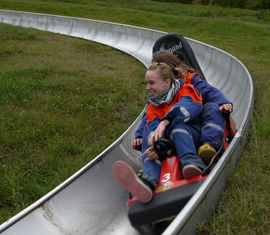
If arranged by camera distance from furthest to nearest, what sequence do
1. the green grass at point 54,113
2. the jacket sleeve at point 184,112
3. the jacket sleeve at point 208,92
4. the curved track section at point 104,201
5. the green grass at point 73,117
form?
the green grass at point 54,113 < the jacket sleeve at point 208,92 < the jacket sleeve at point 184,112 < the green grass at point 73,117 < the curved track section at point 104,201

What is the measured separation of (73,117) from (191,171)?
3.04m

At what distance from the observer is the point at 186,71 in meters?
3.64

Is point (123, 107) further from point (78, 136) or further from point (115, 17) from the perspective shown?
point (115, 17)

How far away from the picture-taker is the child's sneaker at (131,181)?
221 cm

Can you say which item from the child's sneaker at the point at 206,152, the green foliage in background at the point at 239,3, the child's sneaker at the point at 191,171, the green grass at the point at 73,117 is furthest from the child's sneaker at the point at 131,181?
the green foliage in background at the point at 239,3

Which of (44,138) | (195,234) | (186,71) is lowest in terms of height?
(44,138)

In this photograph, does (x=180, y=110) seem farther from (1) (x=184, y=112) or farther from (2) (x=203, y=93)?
(2) (x=203, y=93)

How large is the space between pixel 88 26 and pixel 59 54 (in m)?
5.51

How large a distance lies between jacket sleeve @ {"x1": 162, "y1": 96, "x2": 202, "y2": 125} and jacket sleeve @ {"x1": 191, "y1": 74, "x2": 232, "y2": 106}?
41cm

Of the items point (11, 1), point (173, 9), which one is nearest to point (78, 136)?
point (173, 9)

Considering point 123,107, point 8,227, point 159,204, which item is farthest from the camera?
point 123,107

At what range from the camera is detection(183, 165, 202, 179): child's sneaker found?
2.38 meters

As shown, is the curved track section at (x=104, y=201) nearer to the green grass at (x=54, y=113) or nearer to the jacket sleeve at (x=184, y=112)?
the jacket sleeve at (x=184, y=112)

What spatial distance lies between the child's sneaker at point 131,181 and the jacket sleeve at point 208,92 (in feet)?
4.49
